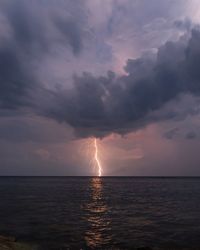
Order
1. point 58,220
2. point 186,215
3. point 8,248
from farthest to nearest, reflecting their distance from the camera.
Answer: point 186,215 → point 58,220 → point 8,248

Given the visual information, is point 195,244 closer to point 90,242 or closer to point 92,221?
point 90,242

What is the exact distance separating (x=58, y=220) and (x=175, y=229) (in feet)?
59.8

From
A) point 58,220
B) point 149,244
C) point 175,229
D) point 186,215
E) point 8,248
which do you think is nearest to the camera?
point 8,248

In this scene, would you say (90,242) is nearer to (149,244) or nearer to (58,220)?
(149,244)

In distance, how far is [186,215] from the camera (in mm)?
61938

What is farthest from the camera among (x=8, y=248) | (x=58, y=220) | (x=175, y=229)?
(x=58, y=220)

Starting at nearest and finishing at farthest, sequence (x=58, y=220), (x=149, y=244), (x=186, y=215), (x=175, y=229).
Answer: (x=149, y=244)
(x=175, y=229)
(x=58, y=220)
(x=186, y=215)

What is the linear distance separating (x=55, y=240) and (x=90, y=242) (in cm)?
397

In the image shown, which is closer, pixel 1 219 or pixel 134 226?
pixel 134 226

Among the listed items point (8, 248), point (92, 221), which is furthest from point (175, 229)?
point (8, 248)

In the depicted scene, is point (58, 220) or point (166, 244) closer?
point (166, 244)

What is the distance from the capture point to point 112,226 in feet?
160

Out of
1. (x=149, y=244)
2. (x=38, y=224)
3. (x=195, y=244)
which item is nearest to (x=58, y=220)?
(x=38, y=224)

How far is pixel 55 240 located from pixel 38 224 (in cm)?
1131
